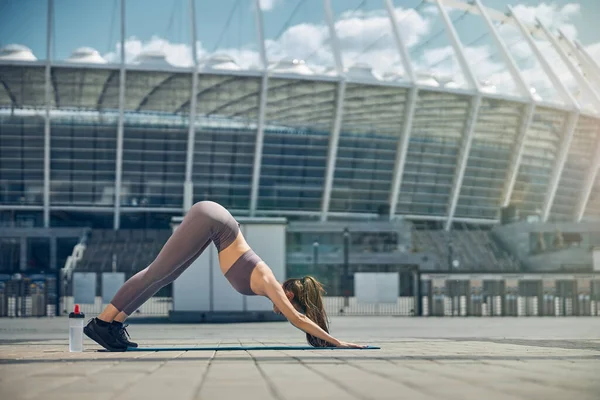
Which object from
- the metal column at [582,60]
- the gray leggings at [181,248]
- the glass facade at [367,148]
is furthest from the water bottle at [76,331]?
the metal column at [582,60]

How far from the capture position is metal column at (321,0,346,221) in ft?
197

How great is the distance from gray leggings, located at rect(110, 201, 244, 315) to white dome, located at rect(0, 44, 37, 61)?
172 feet

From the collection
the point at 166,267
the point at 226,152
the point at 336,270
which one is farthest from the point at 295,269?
the point at 166,267

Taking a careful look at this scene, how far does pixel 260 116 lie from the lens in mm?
62125

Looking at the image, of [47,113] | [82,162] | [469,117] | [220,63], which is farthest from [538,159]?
[47,113]

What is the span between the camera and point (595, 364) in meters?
6.89

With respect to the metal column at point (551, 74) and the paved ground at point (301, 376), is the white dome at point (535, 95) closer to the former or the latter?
the metal column at point (551, 74)

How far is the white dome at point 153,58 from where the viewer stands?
188 ft

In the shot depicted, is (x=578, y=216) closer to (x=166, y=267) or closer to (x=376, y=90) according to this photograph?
(x=376, y=90)

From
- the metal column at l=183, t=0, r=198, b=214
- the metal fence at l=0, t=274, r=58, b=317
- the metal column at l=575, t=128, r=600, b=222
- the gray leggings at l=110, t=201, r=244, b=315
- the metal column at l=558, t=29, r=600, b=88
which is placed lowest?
the metal fence at l=0, t=274, r=58, b=317

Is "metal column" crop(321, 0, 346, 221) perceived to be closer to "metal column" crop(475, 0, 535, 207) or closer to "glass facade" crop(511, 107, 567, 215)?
"metal column" crop(475, 0, 535, 207)

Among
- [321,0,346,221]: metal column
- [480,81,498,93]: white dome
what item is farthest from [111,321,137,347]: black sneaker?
[480,81,498,93]: white dome

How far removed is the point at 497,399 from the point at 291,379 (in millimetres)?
1613

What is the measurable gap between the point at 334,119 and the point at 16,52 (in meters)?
23.2
